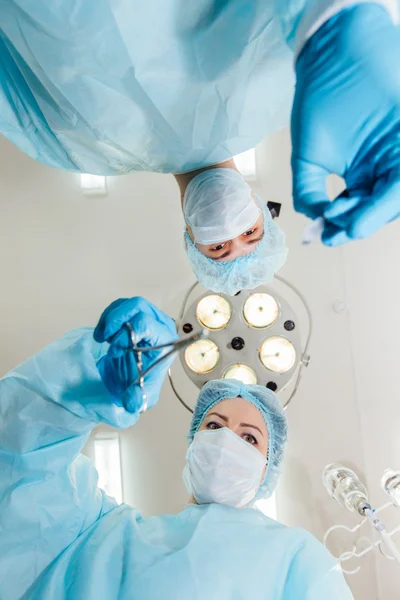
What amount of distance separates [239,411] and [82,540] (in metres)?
0.63

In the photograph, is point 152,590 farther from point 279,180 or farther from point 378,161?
point 279,180

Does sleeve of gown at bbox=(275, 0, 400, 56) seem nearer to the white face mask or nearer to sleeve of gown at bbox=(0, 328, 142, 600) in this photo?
sleeve of gown at bbox=(0, 328, 142, 600)

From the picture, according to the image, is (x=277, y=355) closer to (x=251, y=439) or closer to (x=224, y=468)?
(x=251, y=439)

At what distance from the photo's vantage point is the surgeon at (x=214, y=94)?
0.76 metres

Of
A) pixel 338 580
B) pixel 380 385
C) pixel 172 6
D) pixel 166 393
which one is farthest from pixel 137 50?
pixel 380 385

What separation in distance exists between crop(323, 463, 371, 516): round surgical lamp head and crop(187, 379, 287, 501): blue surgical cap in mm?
344

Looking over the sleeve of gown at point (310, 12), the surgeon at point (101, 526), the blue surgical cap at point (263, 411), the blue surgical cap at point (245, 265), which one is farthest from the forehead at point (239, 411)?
the sleeve of gown at point (310, 12)

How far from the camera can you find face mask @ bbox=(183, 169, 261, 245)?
1533 millimetres

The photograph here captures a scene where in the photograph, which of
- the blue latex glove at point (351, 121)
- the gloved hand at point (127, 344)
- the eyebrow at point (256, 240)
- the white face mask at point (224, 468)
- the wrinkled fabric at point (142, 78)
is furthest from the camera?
the eyebrow at point (256, 240)

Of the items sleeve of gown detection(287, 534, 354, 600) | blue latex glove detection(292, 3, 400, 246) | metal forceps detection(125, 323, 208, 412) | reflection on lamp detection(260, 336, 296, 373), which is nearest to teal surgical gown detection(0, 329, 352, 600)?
sleeve of gown detection(287, 534, 354, 600)

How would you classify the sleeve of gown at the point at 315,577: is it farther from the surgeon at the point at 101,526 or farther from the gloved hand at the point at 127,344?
the gloved hand at the point at 127,344

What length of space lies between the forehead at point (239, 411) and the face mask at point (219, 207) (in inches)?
22.5

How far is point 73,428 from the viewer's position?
1162 millimetres

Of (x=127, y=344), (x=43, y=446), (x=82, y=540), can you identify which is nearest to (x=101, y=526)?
(x=82, y=540)
